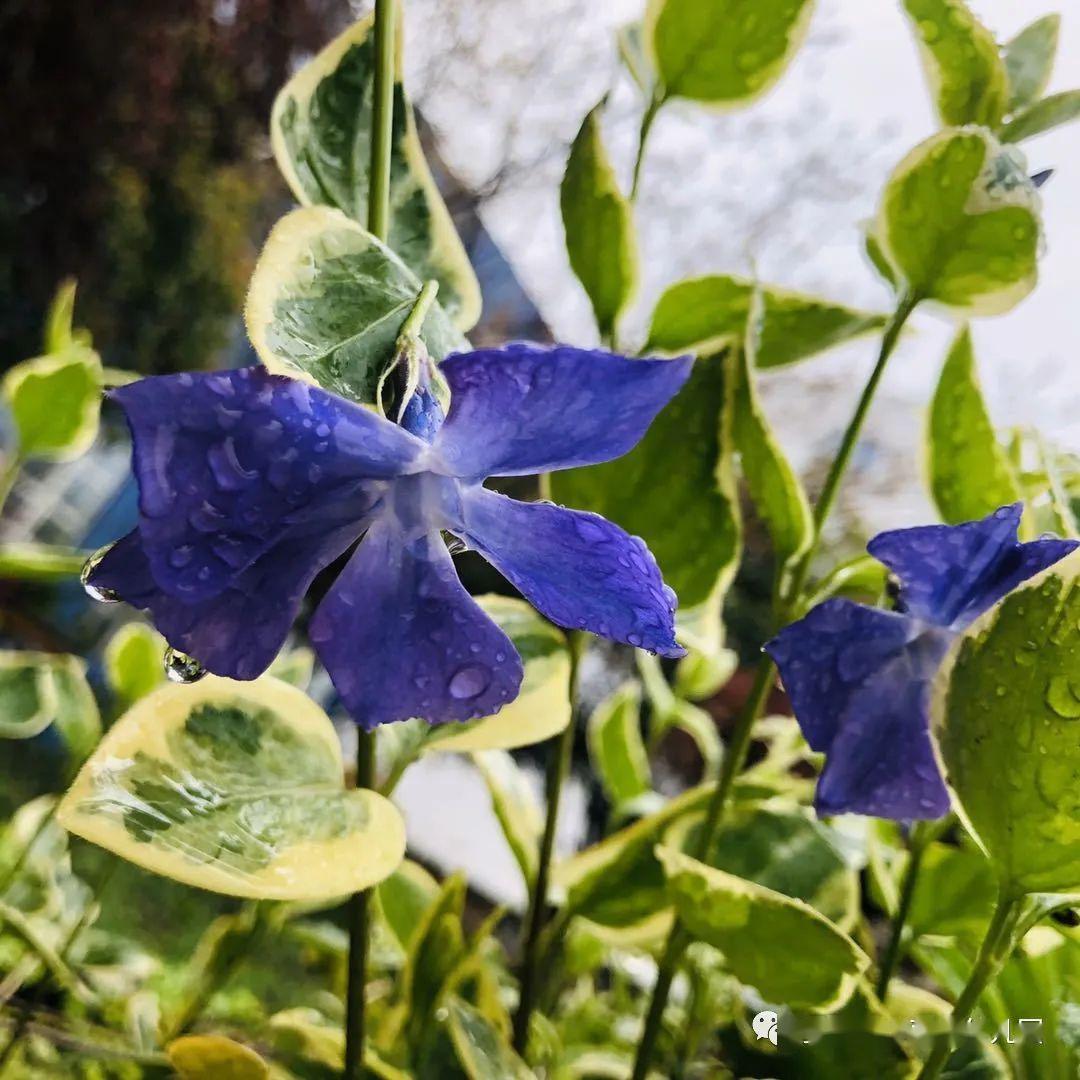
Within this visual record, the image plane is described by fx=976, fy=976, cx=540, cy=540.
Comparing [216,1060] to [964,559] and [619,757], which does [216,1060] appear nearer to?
[964,559]

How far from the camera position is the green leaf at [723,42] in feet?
1.13

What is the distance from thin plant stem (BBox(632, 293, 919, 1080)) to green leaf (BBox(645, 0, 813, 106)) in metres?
0.10

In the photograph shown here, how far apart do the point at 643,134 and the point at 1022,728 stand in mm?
252

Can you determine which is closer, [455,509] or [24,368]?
[455,509]

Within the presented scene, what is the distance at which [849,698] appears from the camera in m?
0.28

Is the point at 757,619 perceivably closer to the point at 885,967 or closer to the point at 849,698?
the point at 885,967

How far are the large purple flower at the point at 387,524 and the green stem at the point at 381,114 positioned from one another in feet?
0.30

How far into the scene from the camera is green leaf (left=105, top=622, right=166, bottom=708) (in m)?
0.60

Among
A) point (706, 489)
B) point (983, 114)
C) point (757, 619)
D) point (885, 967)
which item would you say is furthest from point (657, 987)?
point (757, 619)

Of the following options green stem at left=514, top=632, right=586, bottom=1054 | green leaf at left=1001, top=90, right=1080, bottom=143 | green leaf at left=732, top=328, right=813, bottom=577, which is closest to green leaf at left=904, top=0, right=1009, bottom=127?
green leaf at left=1001, top=90, right=1080, bottom=143

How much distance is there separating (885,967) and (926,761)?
160 millimetres

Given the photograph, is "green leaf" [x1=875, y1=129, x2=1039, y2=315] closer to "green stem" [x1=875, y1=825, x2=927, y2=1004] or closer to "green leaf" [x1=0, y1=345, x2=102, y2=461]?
"green stem" [x1=875, y1=825, x2=927, y2=1004]

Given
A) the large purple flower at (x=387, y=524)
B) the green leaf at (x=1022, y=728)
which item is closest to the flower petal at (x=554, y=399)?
the large purple flower at (x=387, y=524)

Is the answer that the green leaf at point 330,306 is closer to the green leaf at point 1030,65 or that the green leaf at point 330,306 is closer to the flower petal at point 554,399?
the flower petal at point 554,399
